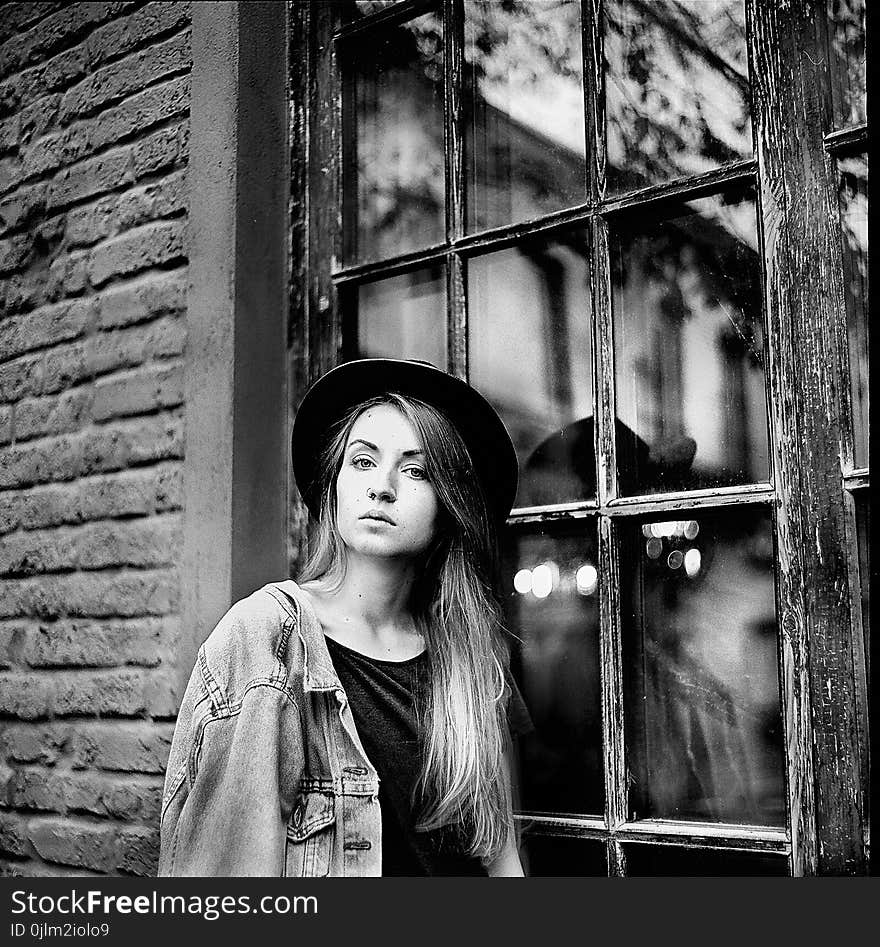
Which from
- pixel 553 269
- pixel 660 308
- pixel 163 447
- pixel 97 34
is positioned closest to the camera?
pixel 660 308

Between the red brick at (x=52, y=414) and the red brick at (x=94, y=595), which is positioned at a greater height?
the red brick at (x=52, y=414)

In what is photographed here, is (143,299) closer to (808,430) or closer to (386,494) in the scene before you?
(386,494)

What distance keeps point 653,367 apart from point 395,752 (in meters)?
0.90

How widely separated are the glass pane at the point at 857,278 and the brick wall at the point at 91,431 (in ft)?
4.81

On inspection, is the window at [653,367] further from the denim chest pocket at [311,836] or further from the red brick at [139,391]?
the denim chest pocket at [311,836]

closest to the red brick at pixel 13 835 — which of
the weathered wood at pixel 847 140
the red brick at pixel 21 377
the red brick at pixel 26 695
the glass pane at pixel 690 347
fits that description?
the red brick at pixel 26 695

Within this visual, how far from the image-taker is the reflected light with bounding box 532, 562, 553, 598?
7.92 feet

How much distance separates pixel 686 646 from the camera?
88.0 inches

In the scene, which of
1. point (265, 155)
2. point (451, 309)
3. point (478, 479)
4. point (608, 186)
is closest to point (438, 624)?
point (478, 479)

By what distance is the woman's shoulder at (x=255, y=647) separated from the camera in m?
2.07

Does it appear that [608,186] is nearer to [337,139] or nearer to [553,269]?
[553,269]

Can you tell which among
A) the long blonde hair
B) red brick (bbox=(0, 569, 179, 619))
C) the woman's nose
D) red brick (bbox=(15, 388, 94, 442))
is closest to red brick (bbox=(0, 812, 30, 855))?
red brick (bbox=(0, 569, 179, 619))

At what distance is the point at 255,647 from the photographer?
2.08 metres
